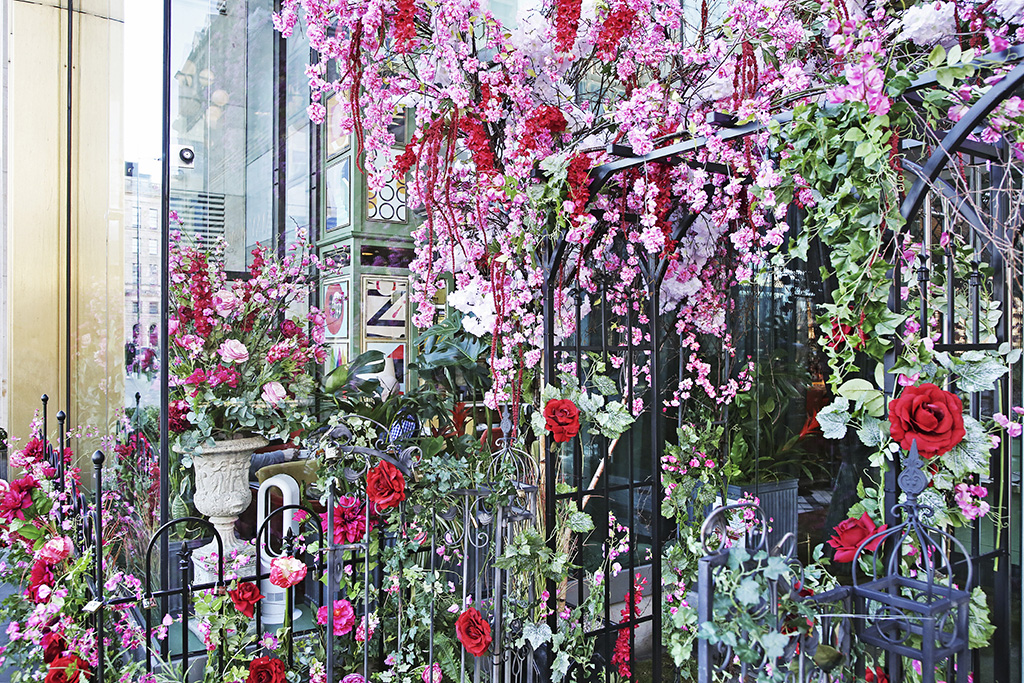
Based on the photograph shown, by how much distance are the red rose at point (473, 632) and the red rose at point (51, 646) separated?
1.21 metres

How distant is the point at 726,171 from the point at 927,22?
65 centimetres

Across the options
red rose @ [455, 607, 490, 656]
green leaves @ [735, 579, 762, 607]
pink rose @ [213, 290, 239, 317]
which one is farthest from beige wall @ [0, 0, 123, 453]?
green leaves @ [735, 579, 762, 607]

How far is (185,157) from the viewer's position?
2.82 meters

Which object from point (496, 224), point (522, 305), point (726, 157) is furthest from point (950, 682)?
point (496, 224)

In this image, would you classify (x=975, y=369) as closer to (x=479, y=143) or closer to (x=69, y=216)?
(x=479, y=143)

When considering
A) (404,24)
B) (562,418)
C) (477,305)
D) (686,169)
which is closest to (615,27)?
(686,169)

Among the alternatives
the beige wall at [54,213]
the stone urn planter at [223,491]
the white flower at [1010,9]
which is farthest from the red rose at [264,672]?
the white flower at [1010,9]

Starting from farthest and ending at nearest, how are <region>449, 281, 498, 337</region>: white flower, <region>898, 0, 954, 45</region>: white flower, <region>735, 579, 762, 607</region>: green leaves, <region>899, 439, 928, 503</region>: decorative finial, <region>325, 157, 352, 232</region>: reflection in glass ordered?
<region>325, 157, 352, 232</region>: reflection in glass < <region>449, 281, 498, 337</region>: white flower < <region>898, 0, 954, 45</region>: white flower < <region>899, 439, 928, 503</region>: decorative finial < <region>735, 579, 762, 607</region>: green leaves

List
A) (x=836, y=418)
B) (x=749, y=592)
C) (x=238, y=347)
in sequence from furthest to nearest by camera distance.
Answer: (x=238, y=347), (x=836, y=418), (x=749, y=592)

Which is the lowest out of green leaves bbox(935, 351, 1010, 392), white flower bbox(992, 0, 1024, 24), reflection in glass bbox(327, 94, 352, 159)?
green leaves bbox(935, 351, 1010, 392)

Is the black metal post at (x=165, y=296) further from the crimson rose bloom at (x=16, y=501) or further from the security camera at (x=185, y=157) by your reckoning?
the crimson rose bloom at (x=16, y=501)

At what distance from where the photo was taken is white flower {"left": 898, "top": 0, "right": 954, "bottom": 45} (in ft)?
6.55

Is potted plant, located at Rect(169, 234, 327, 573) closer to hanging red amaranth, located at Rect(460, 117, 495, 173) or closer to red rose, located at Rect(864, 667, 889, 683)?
hanging red amaranth, located at Rect(460, 117, 495, 173)

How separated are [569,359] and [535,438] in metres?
Result: 0.46
